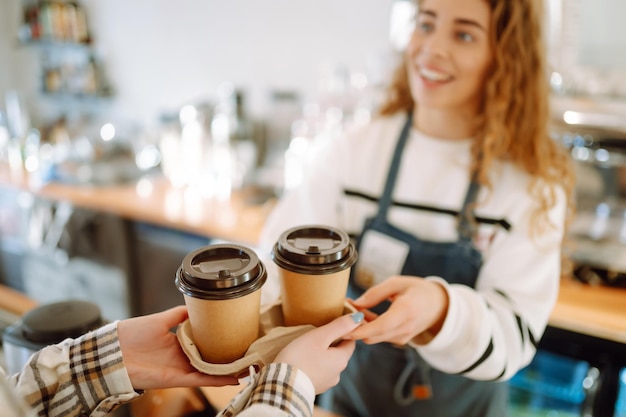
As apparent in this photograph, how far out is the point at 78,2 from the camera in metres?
3.02

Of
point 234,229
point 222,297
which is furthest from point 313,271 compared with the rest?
point 234,229

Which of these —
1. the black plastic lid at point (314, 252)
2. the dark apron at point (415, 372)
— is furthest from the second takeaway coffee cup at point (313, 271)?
the dark apron at point (415, 372)

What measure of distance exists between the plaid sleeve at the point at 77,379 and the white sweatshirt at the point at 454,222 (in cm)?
26

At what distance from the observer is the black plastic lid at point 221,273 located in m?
0.63

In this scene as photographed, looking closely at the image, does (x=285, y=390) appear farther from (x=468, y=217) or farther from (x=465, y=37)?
(x=465, y=37)

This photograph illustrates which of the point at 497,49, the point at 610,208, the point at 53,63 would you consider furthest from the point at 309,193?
the point at 53,63

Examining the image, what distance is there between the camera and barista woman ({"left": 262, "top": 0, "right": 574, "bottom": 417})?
108 centimetres

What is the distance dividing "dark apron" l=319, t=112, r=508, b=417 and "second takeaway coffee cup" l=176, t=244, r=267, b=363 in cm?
58

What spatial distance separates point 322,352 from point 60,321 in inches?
19.5

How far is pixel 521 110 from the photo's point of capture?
124 cm

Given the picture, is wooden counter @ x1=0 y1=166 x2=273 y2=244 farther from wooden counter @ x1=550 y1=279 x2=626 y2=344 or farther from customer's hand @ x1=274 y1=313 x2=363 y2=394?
customer's hand @ x1=274 y1=313 x2=363 y2=394

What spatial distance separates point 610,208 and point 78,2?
9.89 ft

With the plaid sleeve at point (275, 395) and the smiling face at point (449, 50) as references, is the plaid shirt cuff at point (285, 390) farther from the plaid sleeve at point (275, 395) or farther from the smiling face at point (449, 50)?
the smiling face at point (449, 50)

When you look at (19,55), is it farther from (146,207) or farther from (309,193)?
(309,193)
